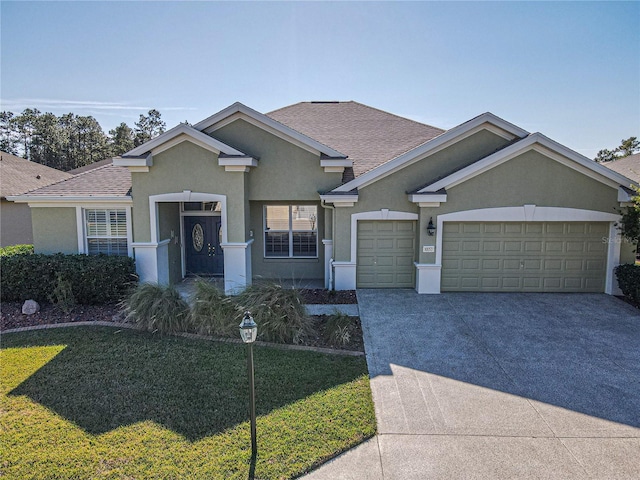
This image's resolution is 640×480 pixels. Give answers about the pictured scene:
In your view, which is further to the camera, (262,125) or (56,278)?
(262,125)

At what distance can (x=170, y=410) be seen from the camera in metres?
5.88

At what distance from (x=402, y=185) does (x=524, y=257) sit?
14.3ft

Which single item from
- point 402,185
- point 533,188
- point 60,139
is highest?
point 60,139

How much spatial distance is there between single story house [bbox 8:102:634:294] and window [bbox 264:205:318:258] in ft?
4.19

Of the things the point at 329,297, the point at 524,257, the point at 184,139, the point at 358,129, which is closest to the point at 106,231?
the point at 184,139

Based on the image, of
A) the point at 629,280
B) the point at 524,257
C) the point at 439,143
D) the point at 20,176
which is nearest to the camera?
the point at 629,280

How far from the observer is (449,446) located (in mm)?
5074

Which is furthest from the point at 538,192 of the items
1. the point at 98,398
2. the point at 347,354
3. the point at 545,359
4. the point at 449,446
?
the point at 98,398

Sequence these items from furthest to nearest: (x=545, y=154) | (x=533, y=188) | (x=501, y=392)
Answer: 1. (x=533, y=188)
2. (x=545, y=154)
3. (x=501, y=392)

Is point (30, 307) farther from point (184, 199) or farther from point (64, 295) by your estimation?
point (184, 199)

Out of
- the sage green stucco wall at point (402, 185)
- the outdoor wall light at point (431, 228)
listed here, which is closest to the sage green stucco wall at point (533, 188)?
the outdoor wall light at point (431, 228)

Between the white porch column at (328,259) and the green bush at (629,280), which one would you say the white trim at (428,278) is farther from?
the green bush at (629,280)

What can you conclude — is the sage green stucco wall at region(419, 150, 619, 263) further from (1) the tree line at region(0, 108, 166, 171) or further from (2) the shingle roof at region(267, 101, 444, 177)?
(1) the tree line at region(0, 108, 166, 171)

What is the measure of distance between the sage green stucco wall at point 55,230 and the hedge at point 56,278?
180 cm
